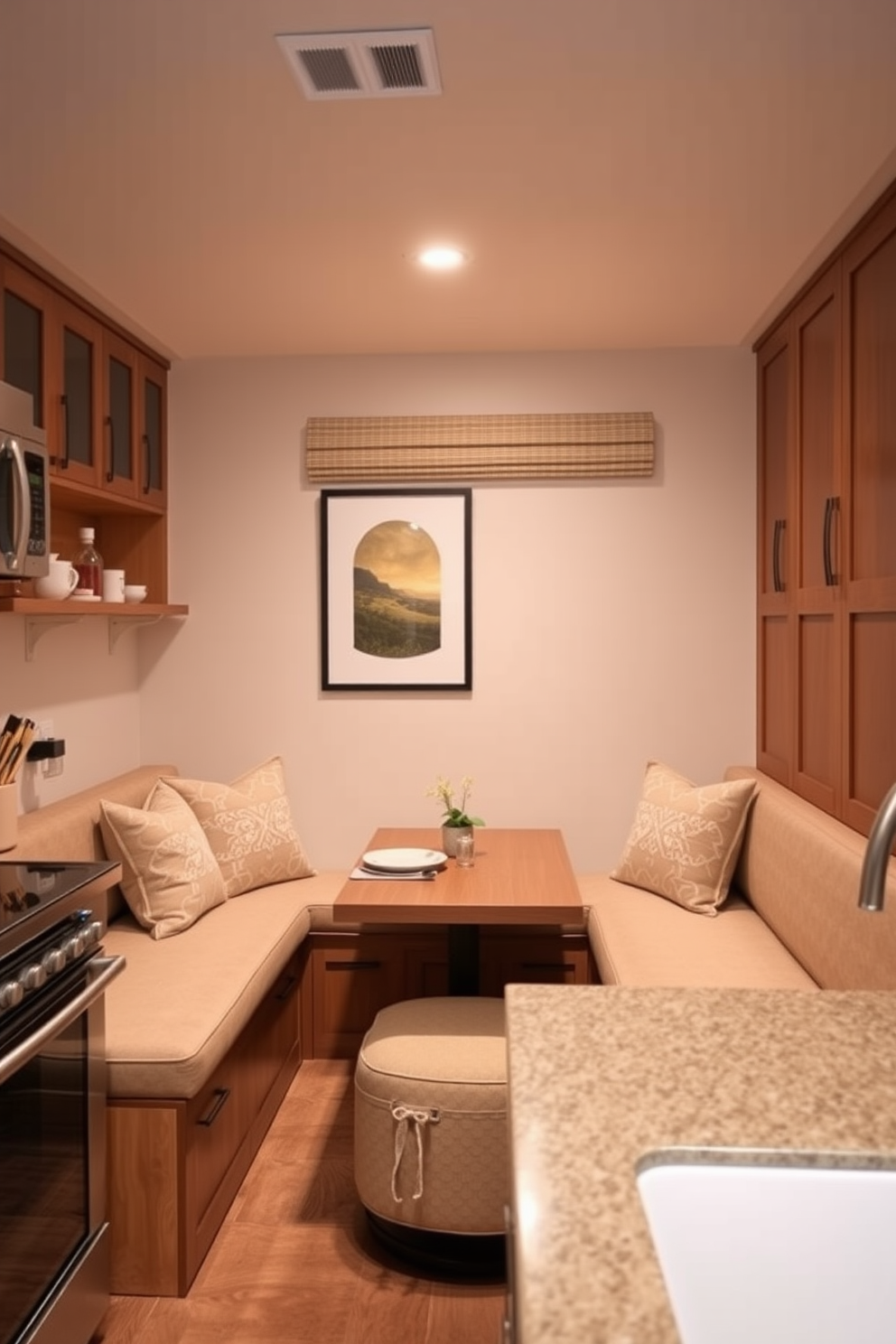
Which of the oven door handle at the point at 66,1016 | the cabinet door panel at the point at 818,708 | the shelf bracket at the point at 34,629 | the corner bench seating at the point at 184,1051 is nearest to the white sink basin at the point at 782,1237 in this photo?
the oven door handle at the point at 66,1016

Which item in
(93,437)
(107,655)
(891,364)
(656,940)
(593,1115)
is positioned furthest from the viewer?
(107,655)

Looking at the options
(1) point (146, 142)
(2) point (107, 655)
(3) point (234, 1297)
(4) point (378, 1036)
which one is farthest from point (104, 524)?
(3) point (234, 1297)

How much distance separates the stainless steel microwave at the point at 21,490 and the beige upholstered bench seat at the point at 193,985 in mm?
1057

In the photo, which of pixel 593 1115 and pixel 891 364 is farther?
pixel 891 364

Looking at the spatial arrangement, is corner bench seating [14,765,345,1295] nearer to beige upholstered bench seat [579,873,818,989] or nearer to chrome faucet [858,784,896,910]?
beige upholstered bench seat [579,873,818,989]

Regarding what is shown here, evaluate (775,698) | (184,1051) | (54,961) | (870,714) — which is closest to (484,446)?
(775,698)

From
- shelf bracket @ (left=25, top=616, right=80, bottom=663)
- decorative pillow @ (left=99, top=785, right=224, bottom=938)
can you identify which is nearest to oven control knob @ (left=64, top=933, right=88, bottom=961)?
decorative pillow @ (left=99, top=785, right=224, bottom=938)

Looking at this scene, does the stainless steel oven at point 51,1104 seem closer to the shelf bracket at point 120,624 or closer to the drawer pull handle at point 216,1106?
the drawer pull handle at point 216,1106

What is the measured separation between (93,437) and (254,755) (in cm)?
135

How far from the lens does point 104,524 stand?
3.98 meters

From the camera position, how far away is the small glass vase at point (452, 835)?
3.22 m

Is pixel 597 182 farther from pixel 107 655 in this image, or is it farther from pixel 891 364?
pixel 107 655

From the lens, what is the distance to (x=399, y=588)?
13.1ft

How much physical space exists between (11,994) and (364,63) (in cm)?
170
